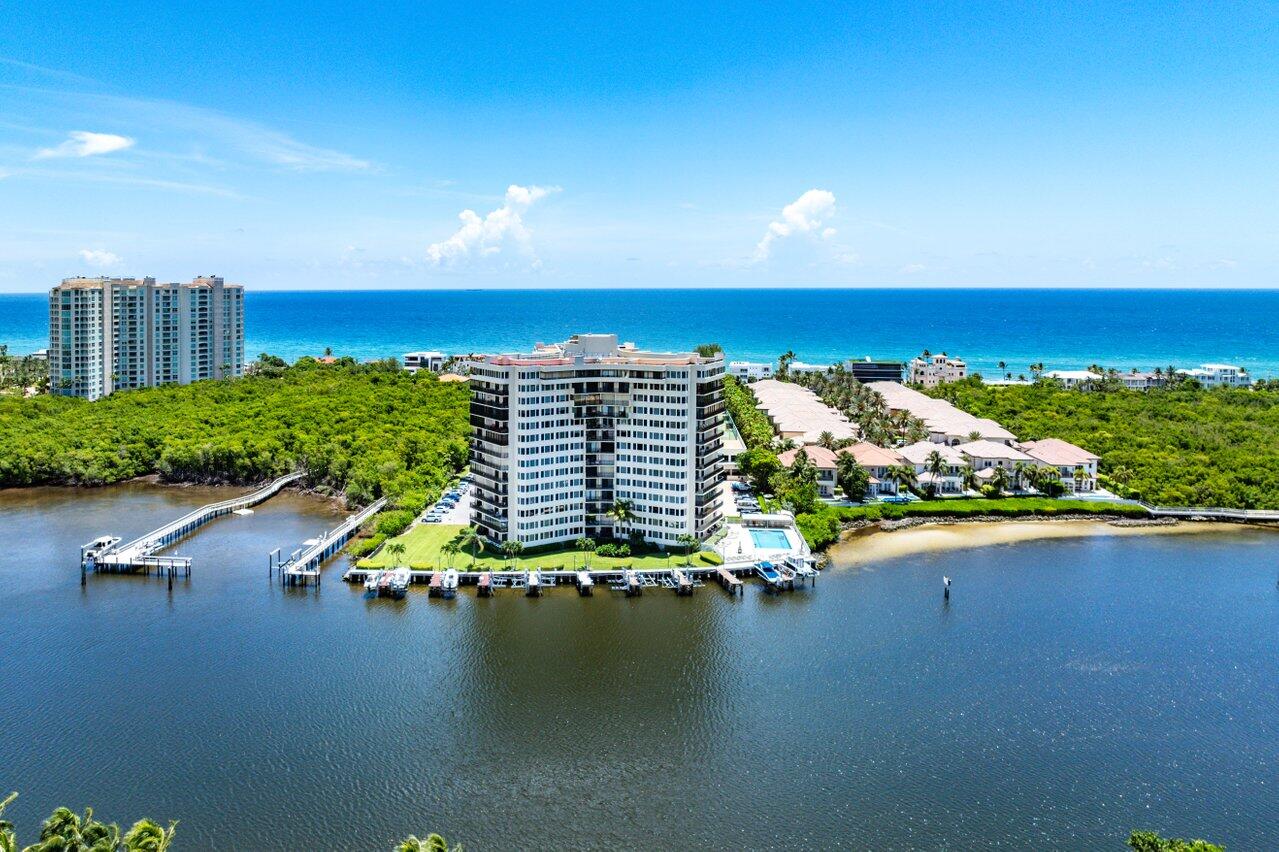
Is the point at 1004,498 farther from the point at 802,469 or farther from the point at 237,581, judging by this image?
the point at 237,581

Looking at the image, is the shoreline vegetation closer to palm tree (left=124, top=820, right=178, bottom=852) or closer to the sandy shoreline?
the sandy shoreline

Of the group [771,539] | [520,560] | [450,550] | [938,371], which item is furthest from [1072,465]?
[938,371]

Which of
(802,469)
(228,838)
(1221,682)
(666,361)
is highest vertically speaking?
(666,361)

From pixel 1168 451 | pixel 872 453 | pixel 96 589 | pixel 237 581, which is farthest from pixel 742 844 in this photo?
pixel 1168 451

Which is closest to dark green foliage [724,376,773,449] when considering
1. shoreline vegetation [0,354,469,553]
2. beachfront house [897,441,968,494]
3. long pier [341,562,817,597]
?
beachfront house [897,441,968,494]

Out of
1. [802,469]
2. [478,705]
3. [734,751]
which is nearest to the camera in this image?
[734,751]

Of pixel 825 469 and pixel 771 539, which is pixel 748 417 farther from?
pixel 771 539
